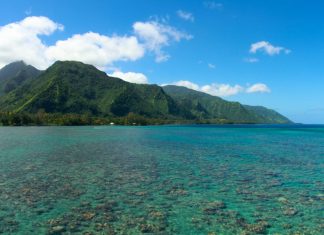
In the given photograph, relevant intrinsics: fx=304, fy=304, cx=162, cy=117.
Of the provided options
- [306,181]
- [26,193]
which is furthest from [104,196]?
[306,181]

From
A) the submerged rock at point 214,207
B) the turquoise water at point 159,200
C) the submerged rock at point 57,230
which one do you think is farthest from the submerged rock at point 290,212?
the submerged rock at point 57,230

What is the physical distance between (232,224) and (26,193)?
1840cm

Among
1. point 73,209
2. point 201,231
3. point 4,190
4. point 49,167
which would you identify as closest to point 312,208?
point 201,231

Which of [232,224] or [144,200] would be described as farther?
[144,200]

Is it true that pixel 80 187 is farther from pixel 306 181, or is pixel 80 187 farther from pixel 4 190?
pixel 306 181

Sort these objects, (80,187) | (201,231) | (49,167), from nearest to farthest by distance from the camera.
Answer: (201,231) → (80,187) → (49,167)

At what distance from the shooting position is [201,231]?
61.6ft

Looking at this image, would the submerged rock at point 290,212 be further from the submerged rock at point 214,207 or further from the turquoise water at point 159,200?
the submerged rock at point 214,207

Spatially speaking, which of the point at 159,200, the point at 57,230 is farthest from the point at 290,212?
the point at 57,230

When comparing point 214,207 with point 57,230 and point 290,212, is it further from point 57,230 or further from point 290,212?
point 57,230

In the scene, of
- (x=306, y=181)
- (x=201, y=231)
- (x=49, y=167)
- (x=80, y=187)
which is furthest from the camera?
(x=49, y=167)

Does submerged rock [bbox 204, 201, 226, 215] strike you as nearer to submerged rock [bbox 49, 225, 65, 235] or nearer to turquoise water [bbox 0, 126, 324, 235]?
turquoise water [bbox 0, 126, 324, 235]

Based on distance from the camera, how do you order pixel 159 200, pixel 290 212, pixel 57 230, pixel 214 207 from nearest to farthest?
pixel 57 230, pixel 290 212, pixel 214 207, pixel 159 200

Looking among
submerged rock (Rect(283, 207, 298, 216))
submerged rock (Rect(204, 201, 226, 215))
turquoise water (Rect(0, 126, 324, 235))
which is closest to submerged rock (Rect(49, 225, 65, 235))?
turquoise water (Rect(0, 126, 324, 235))
